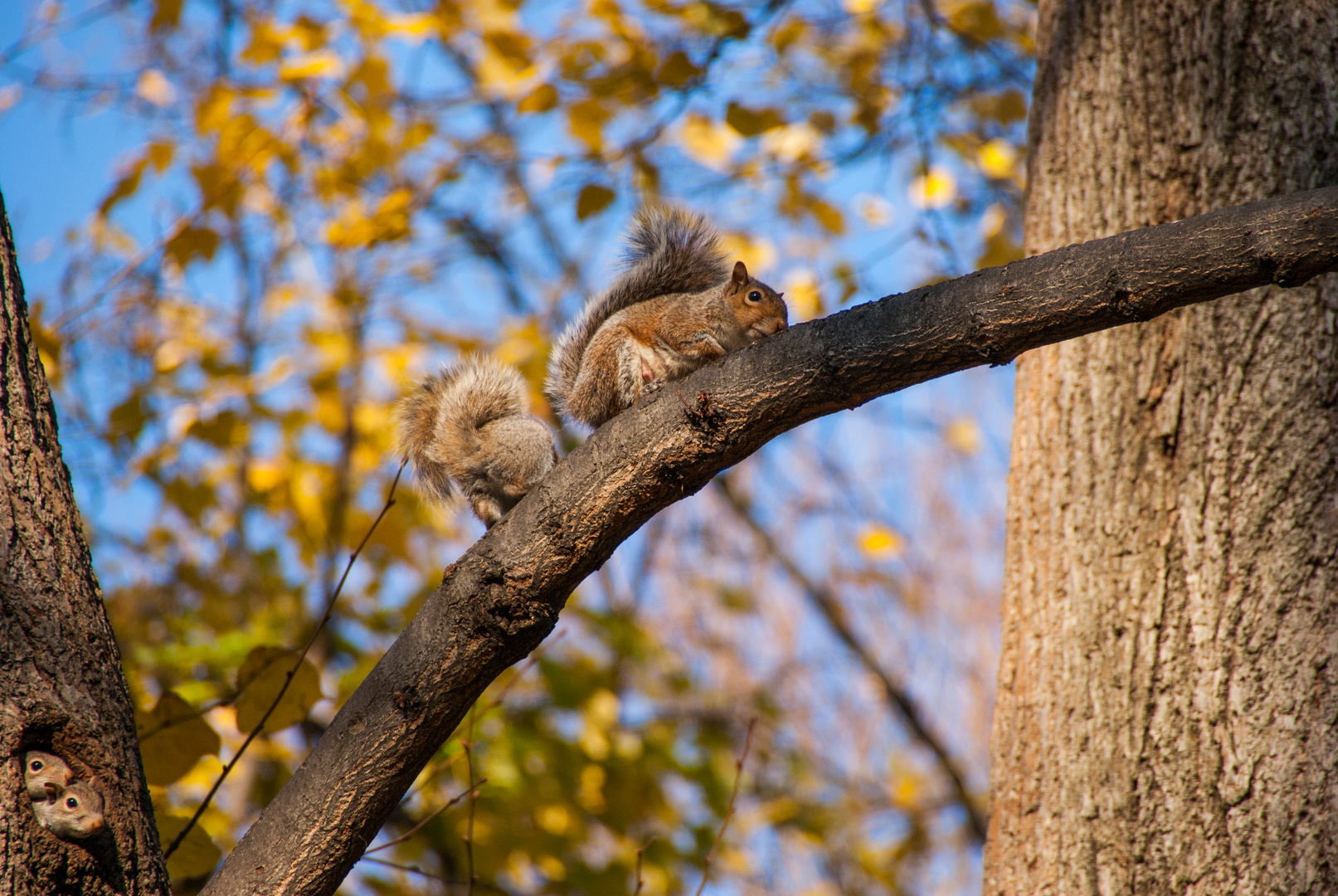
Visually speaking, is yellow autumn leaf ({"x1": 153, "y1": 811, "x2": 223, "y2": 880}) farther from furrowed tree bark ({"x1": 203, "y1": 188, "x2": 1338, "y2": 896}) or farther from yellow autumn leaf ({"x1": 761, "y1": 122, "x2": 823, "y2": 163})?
yellow autumn leaf ({"x1": 761, "y1": 122, "x2": 823, "y2": 163})

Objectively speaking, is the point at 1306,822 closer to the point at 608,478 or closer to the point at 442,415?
the point at 608,478

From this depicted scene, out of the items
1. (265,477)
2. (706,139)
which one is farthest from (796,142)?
(265,477)

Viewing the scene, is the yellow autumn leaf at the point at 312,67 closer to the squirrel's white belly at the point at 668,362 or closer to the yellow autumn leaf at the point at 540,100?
the yellow autumn leaf at the point at 540,100

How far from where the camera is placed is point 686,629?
23.4ft

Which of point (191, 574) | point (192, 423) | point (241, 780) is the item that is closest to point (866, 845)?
point (241, 780)

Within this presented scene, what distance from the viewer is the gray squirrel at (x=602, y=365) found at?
7.26 ft

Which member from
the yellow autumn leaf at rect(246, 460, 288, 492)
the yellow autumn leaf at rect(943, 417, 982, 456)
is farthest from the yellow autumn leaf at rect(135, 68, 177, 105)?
the yellow autumn leaf at rect(943, 417, 982, 456)

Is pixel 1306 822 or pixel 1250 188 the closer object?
pixel 1306 822

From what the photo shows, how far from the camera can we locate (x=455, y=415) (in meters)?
2.24

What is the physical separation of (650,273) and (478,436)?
0.78 m

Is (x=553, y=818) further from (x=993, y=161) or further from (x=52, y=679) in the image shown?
(x=993, y=161)

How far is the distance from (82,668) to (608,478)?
A: 0.85 metres

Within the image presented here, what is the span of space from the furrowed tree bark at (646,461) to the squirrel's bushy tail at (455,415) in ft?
1.86

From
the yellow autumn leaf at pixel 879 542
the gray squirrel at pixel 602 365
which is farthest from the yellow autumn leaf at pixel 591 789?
the gray squirrel at pixel 602 365
